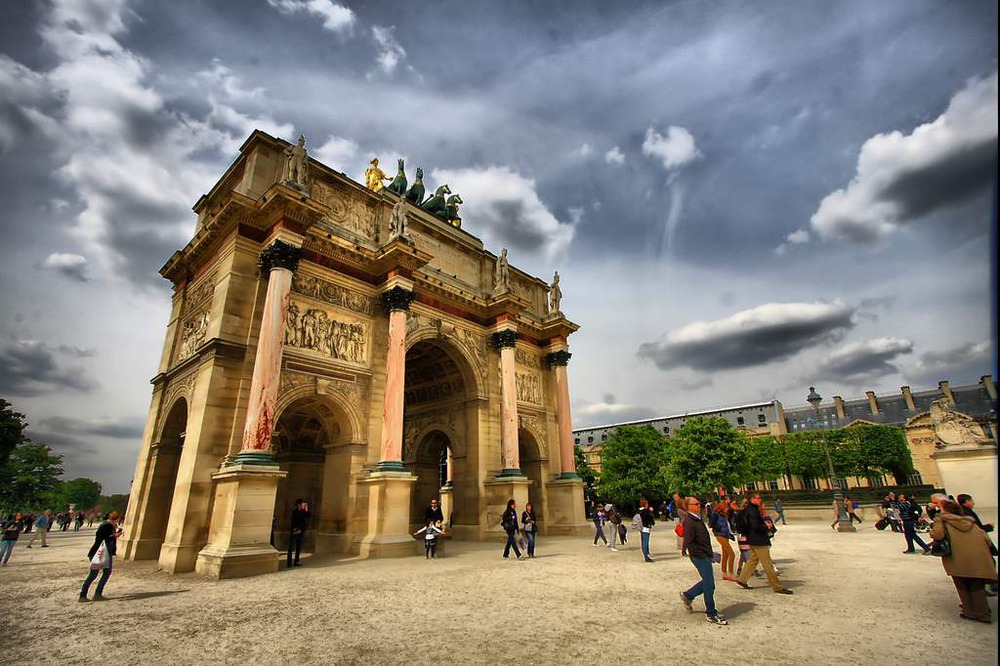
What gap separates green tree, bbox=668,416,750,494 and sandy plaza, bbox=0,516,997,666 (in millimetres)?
34525

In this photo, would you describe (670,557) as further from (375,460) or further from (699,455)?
(699,455)

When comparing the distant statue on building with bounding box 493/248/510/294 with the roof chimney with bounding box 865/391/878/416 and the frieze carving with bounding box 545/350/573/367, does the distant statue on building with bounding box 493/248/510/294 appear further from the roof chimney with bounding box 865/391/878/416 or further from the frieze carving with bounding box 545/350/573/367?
the roof chimney with bounding box 865/391/878/416

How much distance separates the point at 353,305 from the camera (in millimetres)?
18766

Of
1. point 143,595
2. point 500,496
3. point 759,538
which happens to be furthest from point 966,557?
point 500,496

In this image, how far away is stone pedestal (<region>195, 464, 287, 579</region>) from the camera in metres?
11.9

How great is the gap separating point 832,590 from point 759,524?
2.22 meters

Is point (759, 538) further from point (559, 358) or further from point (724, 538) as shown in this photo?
point (559, 358)

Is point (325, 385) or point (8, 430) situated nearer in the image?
point (325, 385)

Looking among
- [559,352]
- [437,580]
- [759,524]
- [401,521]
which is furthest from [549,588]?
[559,352]

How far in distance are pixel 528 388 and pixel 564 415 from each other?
8.24ft

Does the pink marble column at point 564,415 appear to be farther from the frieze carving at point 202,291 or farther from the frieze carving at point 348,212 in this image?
the frieze carving at point 202,291

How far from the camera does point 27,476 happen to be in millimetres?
40031

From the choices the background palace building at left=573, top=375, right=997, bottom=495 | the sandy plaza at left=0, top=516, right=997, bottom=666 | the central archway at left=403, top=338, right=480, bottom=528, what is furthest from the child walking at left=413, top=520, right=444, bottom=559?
the background palace building at left=573, top=375, right=997, bottom=495

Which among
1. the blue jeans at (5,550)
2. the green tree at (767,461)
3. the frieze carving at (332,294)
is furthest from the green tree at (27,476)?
the green tree at (767,461)
